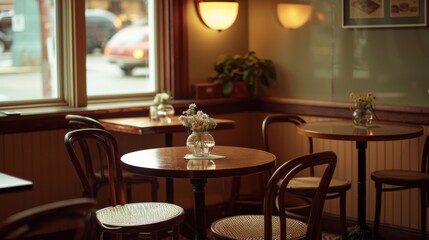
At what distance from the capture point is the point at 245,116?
629 centimetres

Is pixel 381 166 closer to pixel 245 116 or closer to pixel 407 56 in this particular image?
pixel 407 56

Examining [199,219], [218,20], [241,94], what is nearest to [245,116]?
[241,94]

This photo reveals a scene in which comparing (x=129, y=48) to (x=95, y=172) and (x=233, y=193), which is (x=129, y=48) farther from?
(x=233, y=193)

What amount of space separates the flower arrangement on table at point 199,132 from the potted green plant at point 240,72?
7.33ft

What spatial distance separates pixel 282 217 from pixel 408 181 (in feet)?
5.79

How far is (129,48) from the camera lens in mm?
5844

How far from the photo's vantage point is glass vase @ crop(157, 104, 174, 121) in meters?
5.28

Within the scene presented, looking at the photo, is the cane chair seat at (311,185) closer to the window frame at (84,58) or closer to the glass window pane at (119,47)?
the window frame at (84,58)

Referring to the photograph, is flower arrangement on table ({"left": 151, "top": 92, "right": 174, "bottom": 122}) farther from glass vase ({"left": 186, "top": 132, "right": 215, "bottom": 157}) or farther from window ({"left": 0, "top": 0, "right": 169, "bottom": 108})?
glass vase ({"left": 186, "top": 132, "right": 215, "bottom": 157})

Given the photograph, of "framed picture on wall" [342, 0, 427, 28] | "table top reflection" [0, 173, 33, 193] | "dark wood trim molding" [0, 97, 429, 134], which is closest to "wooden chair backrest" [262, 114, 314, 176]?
"dark wood trim molding" [0, 97, 429, 134]

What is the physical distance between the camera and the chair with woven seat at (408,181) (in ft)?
15.3

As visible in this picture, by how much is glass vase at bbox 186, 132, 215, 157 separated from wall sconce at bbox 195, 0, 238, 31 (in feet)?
7.46

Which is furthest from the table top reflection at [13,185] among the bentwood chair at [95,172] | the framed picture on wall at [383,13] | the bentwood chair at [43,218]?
the framed picture on wall at [383,13]

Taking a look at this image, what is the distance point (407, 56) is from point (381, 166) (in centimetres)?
81
